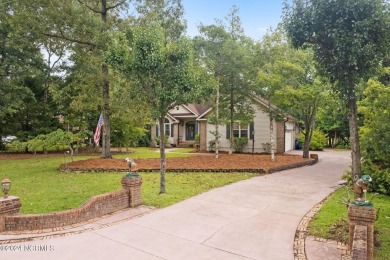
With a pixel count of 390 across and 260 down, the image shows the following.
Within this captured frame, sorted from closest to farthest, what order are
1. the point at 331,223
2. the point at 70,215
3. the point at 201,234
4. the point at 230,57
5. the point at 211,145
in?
1. the point at 201,234
2. the point at 70,215
3. the point at 331,223
4. the point at 230,57
5. the point at 211,145

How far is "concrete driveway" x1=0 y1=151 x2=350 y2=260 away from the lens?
4.78 meters

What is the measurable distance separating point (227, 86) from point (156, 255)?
14.8m

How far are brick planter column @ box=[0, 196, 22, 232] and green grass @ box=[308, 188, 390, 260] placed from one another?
628 centimetres

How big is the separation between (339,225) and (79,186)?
8.43 meters

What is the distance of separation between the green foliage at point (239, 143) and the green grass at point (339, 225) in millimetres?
14386

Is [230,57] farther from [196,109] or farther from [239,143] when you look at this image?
[196,109]

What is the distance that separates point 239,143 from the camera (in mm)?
22516

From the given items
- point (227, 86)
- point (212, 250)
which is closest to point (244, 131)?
point (227, 86)

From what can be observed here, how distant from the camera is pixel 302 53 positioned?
53.4 feet

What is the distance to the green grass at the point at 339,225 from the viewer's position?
5250mm

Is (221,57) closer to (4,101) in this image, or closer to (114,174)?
(114,174)

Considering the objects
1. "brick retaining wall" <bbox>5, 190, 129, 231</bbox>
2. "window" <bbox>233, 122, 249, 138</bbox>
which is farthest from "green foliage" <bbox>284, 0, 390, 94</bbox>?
"window" <bbox>233, 122, 249, 138</bbox>

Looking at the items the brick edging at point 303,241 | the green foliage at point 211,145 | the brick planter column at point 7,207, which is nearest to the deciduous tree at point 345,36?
the brick edging at point 303,241

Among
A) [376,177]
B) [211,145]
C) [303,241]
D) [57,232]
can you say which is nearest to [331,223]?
[303,241]
